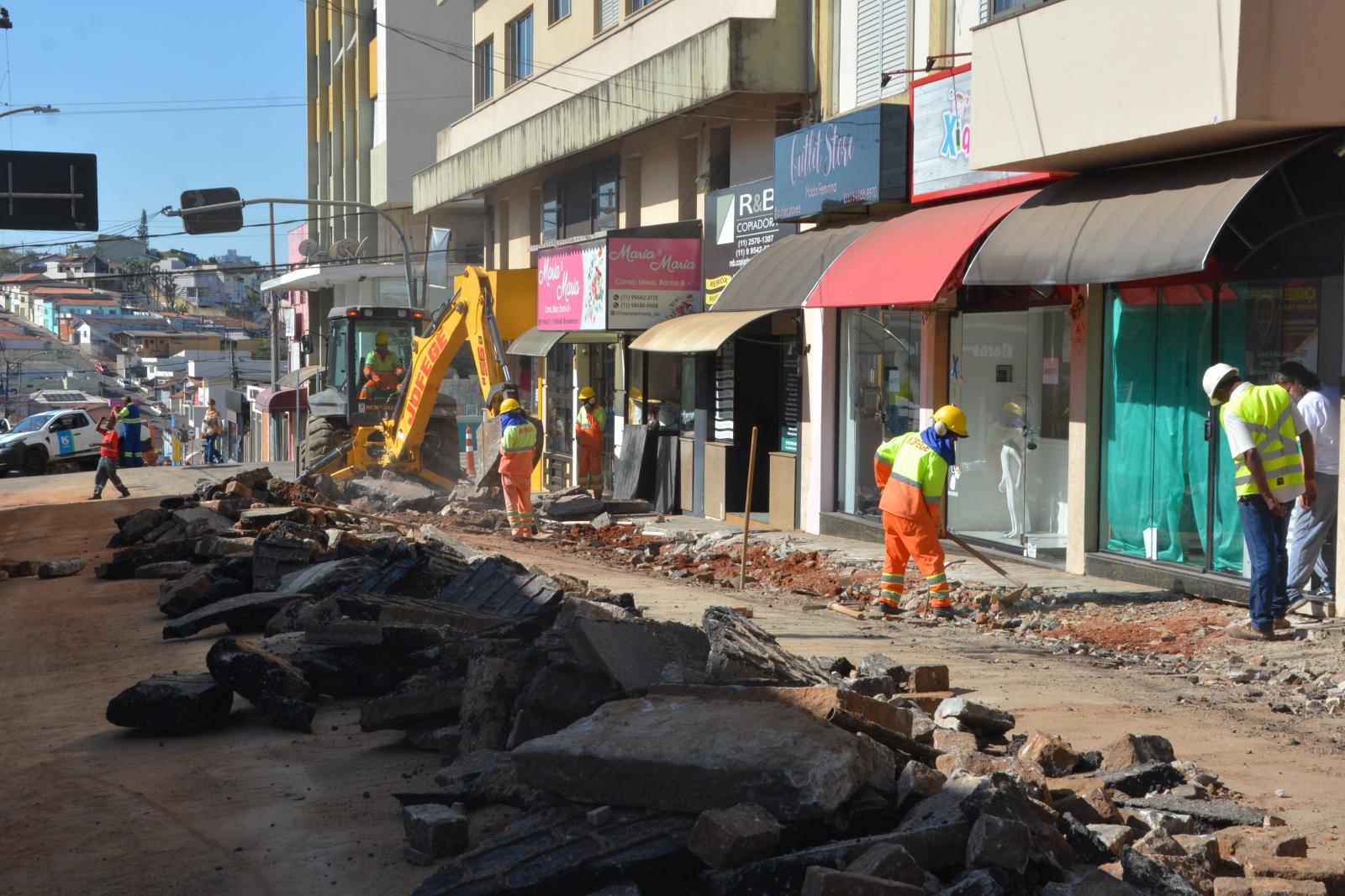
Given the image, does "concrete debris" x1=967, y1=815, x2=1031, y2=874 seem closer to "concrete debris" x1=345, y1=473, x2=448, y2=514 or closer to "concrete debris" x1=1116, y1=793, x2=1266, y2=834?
"concrete debris" x1=1116, y1=793, x2=1266, y2=834

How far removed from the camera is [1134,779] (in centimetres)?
616

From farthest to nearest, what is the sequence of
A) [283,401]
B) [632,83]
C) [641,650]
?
[283,401] < [632,83] < [641,650]

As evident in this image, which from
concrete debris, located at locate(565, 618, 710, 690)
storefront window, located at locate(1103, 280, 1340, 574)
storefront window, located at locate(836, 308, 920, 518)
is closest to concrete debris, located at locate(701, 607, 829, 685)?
concrete debris, located at locate(565, 618, 710, 690)

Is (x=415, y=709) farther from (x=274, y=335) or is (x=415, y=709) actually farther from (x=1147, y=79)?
Answer: (x=274, y=335)

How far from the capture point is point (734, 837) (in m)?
4.76

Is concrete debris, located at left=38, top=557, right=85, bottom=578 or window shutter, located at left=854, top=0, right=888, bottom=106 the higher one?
window shutter, located at left=854, top=0, right=888, bottom=106

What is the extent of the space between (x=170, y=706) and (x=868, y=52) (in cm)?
1206

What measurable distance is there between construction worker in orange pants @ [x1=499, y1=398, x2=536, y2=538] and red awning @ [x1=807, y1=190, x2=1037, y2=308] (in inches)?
161

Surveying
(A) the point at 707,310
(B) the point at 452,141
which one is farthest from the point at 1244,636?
(B) the point at 452,141

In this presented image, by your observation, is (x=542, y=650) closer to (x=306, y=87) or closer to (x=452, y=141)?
(x=452, y=141)

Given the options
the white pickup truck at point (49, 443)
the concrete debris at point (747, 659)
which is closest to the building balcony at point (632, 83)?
the concrete debris at point (747, 659)

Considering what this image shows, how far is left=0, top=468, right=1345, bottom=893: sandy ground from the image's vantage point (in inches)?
221

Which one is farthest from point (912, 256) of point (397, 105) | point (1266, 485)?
point (397, 105)

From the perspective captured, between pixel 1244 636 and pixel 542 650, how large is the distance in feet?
17.5
